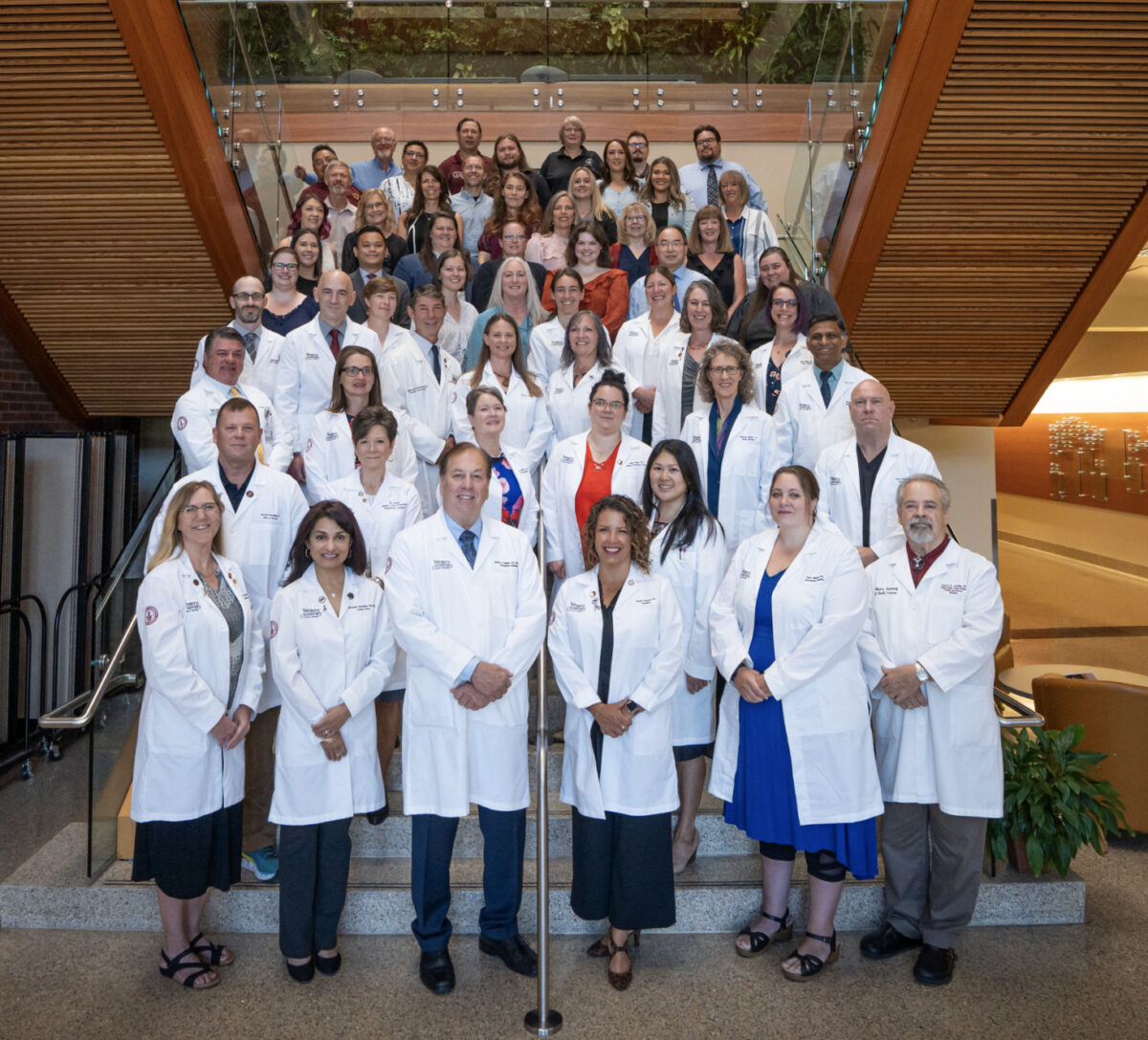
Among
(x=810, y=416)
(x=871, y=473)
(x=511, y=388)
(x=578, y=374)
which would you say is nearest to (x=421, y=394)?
(x=511, y=388)

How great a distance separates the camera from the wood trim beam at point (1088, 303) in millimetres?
6164

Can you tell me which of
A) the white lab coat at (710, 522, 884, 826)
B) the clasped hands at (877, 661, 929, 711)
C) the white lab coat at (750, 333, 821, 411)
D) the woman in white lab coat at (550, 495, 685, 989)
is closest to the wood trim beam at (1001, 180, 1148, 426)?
the white lab coat at (750, 333, 821, 411)

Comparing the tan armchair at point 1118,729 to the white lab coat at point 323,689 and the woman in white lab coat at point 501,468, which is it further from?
the white lab coat at point 323,689

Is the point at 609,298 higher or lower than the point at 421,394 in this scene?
higher

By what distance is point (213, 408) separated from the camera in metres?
4.60

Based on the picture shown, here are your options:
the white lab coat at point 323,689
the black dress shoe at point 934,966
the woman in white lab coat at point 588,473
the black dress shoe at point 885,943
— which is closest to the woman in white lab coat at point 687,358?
the woman in white lab coat at point 588,473

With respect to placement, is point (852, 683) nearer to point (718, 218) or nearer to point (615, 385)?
point (615, 385)

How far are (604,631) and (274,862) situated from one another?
5.66 ft

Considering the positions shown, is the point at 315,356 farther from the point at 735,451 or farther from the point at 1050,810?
the point at 1050,810

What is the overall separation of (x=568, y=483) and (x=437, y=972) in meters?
2.17

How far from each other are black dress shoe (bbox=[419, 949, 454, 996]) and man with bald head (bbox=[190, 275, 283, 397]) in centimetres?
307

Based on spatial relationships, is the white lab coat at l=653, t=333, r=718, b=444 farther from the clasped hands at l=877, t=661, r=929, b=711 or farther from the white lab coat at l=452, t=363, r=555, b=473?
the clasped hands at l=877, t=661, r=929, b=711

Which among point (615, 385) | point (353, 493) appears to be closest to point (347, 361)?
point (353, 493)

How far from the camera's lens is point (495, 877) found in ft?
11.5
